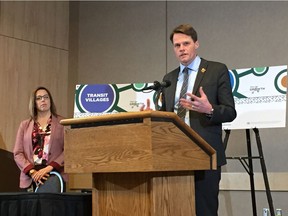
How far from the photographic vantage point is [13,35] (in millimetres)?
5789

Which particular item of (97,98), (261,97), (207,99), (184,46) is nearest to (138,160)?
(207,99)

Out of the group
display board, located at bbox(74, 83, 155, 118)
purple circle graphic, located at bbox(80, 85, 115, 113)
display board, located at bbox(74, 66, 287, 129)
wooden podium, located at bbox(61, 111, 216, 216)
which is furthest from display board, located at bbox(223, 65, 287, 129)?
wooden podium, located at bbox(61, 111, 216, 216)

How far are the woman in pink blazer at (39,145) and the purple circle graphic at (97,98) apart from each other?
0.92 meters

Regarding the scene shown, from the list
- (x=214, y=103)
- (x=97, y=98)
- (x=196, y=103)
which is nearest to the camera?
(x=196, y=103)

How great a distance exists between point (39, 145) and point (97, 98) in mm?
1213

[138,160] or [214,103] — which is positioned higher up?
[214,103]

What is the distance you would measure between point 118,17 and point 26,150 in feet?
9.21

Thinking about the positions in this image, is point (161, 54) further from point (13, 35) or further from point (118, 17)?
point (13, 35)

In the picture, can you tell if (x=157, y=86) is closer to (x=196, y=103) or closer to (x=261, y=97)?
(x=196, y=103)

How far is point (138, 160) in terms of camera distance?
6.61 ft

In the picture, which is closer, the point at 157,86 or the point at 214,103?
the point at 157,86

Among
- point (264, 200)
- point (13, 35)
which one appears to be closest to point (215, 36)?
point (264, 200)

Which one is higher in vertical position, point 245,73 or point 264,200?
point 245,73

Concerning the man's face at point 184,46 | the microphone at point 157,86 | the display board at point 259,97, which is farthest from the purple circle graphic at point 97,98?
the microphone at point 157,86
